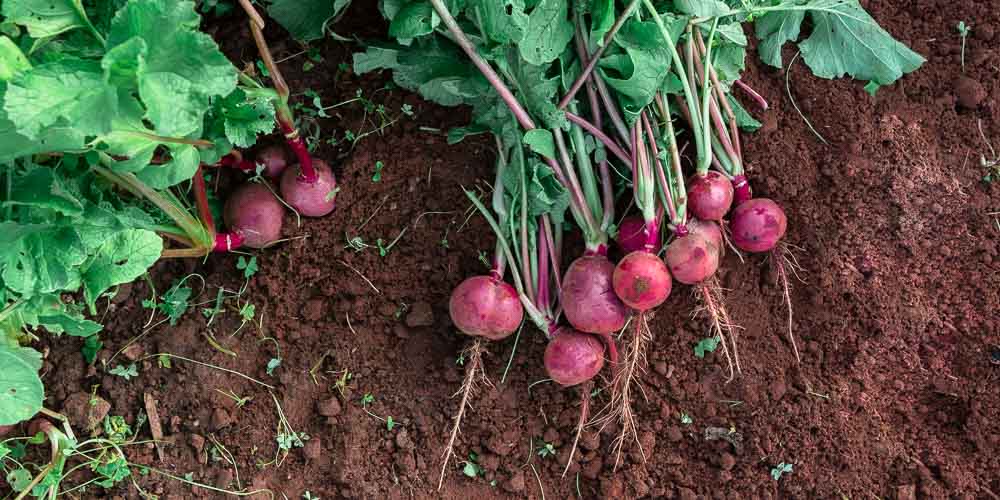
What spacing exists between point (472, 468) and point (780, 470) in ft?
2.93

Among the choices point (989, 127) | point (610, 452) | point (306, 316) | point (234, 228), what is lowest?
point (610, 452)

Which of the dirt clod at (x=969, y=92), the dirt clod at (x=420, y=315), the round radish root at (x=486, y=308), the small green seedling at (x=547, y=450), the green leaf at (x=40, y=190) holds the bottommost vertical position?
the small green seedling at (x=547, y=450)

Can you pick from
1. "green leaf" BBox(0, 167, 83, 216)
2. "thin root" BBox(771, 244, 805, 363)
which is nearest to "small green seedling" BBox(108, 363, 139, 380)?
"green leaf" BBox(0, 167, 83, 216)

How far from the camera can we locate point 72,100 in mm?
1548

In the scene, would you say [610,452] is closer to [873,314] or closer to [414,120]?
[873,314]

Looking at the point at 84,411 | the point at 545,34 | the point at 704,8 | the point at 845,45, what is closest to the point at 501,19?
the point at 545,34

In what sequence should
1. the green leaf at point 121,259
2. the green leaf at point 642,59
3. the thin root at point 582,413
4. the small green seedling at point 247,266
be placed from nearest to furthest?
the green leaf at point 121,259, the green leaf at point 642,59, the thin root at point 582,413, the small green seedling at point 247,266

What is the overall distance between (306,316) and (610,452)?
0.99 m

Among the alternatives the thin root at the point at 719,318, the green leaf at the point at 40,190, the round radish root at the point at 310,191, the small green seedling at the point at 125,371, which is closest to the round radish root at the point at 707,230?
the thin root at the point at 719,318

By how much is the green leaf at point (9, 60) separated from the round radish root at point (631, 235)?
1.48m

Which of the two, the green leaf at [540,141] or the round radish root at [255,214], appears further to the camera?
the round radish root at [255,214]

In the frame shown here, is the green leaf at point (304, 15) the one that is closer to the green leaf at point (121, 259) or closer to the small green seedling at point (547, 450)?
the green leaf at point (121, 259)

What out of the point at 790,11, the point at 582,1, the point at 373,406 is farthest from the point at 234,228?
the point at 790,11

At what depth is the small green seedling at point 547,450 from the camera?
93.2 inches
